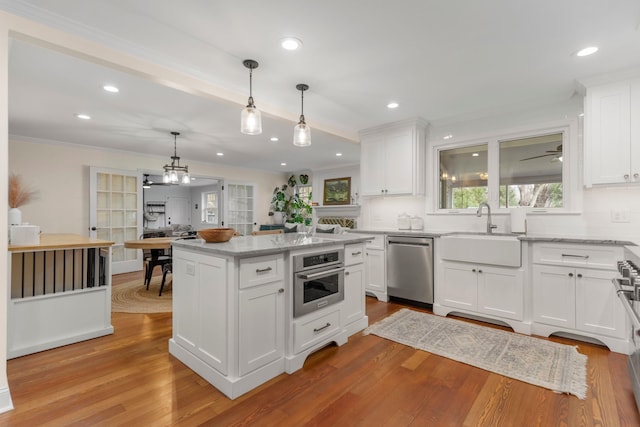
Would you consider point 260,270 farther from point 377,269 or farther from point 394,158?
point 394,158

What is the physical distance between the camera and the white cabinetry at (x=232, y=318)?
1.88 meters

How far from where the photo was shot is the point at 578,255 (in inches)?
104

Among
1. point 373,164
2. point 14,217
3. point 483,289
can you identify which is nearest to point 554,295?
point 483,289

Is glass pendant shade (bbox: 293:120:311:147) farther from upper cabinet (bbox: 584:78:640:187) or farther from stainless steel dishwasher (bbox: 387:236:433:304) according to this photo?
upper cabinet (bbox: 584:78:640:187)

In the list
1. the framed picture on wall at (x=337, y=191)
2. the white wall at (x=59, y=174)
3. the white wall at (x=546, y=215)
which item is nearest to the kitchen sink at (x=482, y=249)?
the white wall at (x=546, y=215)

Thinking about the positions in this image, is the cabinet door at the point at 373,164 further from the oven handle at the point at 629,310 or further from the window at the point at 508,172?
the oven handle at the point at 629,310

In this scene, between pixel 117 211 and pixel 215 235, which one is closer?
pixel 215 235

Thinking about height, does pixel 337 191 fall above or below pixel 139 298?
above

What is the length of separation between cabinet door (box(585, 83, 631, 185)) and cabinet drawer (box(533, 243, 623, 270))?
654 mm

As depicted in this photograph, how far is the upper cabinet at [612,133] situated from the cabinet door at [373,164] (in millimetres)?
2214

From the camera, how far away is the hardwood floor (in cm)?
167

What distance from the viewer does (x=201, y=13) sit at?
188 cm

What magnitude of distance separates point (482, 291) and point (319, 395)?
7.13 feet

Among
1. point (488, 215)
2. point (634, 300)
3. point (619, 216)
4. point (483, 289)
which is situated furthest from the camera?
point (488, 215)
